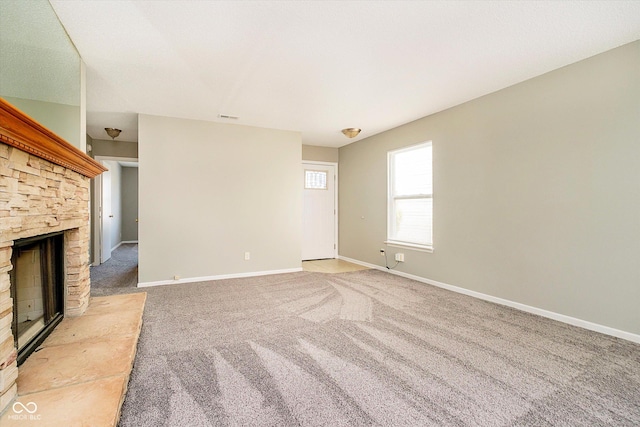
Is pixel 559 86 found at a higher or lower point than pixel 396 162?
higher

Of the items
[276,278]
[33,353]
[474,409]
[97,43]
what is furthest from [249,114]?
[474,409]

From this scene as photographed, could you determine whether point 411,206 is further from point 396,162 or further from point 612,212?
point 612,212

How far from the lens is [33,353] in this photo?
175 centimetres

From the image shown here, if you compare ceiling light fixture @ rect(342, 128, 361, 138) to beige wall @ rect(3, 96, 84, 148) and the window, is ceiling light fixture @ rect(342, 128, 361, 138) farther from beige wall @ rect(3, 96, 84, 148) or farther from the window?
beige wall @ rect(3, 96, 84, 148)

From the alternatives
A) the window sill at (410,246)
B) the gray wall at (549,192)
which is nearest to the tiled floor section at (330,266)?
the window sill at (410,246)

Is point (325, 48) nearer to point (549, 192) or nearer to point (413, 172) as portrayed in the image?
point (549, 192)

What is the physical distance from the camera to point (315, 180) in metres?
6.16

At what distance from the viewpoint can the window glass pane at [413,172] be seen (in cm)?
434

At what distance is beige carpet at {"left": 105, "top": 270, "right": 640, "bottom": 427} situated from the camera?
1531mm

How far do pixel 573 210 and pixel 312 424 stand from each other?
2.90 meters

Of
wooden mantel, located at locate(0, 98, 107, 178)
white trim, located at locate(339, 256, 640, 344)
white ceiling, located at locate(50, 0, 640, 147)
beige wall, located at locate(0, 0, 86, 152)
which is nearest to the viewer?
wooden mantel, located at locate(0, 98, 107, 178)

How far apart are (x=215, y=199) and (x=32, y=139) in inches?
120

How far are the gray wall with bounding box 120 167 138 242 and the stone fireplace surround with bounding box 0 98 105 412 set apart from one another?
7.53 metres

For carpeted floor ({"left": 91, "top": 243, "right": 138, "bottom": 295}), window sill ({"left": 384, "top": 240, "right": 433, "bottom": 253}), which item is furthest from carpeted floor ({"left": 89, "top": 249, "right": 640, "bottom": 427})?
carpeted floor ({"left": 91, "top": 243, "right": 138, "bottom": 295})
